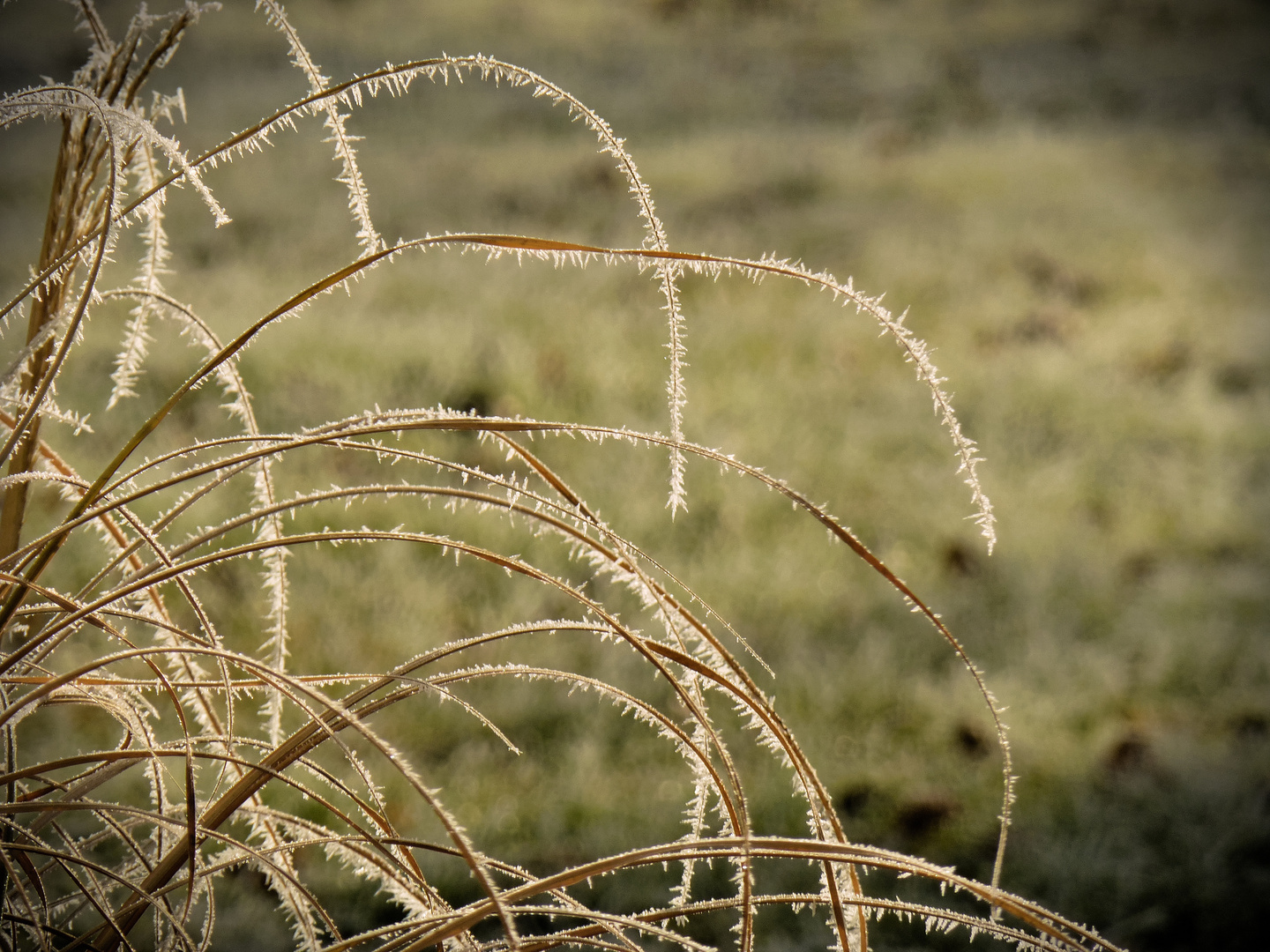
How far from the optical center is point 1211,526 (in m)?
2.83

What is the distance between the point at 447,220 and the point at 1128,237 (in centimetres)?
327

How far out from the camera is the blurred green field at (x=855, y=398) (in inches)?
71.7

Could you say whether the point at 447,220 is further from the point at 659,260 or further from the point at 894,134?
the point at 659,260

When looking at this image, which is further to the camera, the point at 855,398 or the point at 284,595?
the point at 855,398

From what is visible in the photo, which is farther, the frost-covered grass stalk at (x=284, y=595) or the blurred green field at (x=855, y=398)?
the blurred green field at (x=855, y=398)

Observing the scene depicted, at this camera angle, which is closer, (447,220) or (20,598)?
(20,598)

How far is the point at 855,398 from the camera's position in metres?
3.35

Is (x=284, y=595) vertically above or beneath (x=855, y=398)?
beneath

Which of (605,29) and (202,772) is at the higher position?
(605,29)

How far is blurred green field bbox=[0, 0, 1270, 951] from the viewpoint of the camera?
1822 millimetres

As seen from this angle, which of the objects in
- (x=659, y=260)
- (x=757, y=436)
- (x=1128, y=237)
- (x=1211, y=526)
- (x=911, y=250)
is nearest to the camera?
(x=659, y=260)

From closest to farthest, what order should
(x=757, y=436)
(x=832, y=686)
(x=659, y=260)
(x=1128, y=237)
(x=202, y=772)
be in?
(x=659, y=260)
(x=202, y=772)
(x=832, y=686)
(x=757, y=436)
(x=1128, y=237)

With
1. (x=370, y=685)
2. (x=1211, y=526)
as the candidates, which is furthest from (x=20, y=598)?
(x=1211, y=526)

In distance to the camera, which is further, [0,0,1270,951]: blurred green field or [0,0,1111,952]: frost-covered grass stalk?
[0,0,1270,951]: blurred green field
